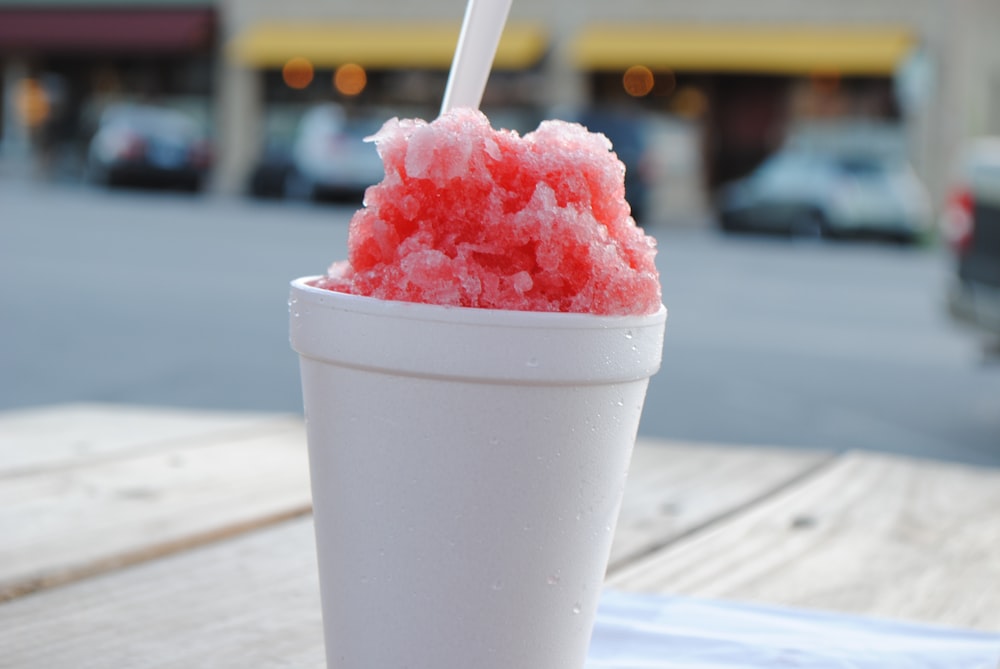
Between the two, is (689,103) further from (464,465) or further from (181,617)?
(464,465)

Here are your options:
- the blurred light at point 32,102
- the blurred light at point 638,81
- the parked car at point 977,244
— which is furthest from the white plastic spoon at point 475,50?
the blurred light at point 32,102

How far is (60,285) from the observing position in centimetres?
904

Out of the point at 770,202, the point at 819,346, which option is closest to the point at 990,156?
the point at 819,346

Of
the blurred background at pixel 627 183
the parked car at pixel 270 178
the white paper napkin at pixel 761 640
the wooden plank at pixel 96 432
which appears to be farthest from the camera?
the parked car at pixel 270 178

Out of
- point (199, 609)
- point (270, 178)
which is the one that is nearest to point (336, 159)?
point (270, 178)

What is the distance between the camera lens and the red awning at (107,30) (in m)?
23.9

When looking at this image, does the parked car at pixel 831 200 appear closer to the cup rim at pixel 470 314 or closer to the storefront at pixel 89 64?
the storefront at pixel 89 64

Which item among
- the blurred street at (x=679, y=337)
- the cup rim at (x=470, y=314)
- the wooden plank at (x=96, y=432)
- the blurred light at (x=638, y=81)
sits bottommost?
the blurred street at (x=679, y=337)

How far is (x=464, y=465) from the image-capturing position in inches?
38.7

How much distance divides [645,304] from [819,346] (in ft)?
22.6

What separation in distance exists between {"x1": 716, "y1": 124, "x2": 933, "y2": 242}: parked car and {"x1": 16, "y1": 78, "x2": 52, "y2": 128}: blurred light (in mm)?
14183

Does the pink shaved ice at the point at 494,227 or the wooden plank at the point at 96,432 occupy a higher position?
the pink shaved ice at the point at 494,227

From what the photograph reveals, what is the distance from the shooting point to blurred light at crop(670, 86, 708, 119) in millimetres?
21719

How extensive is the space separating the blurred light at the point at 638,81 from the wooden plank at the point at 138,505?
20381 millimetres
